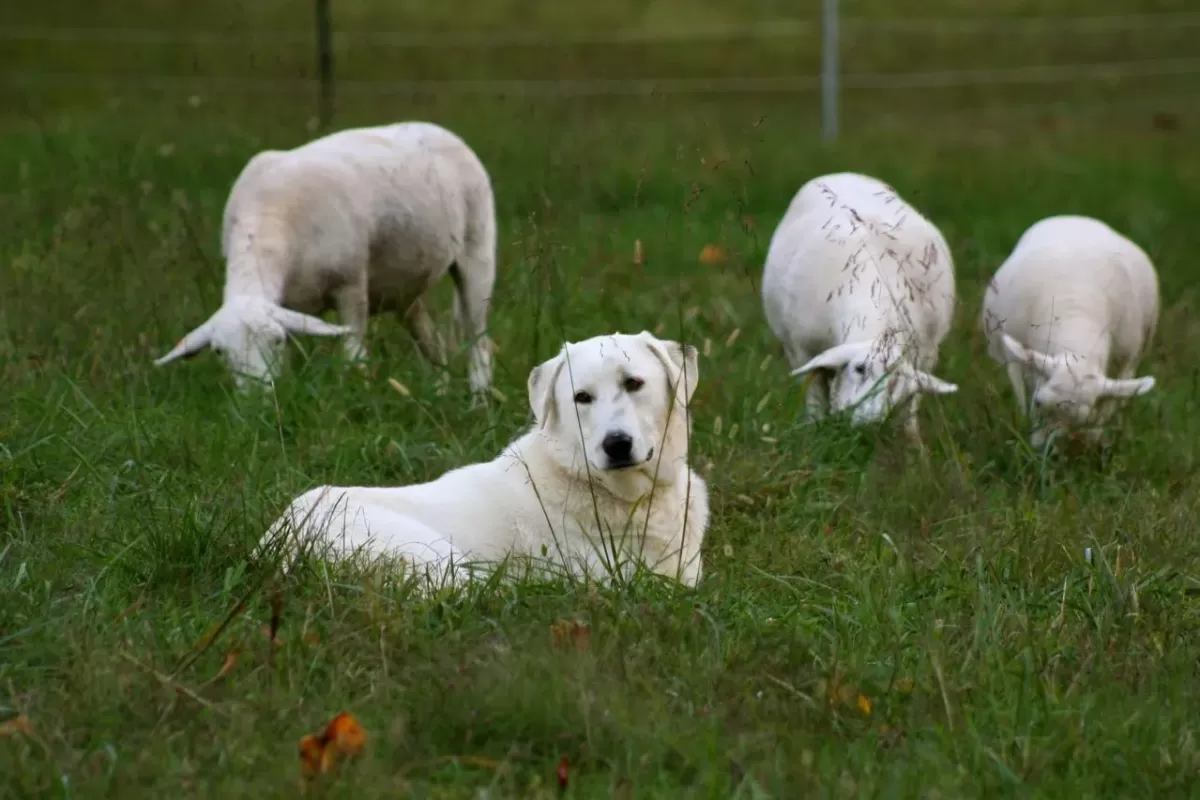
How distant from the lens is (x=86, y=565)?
14.3ft

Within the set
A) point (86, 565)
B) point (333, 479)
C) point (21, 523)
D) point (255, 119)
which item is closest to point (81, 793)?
point (86, 565)

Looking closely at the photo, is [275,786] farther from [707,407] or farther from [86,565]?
[707,407]

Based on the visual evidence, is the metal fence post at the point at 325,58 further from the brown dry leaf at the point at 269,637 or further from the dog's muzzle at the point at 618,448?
the brown dry leaf at the point at 269,637

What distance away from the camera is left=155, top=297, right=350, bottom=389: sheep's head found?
6.09m

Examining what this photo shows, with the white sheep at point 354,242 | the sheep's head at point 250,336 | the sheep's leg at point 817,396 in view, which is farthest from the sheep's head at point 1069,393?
the sheep's head at point 250,336

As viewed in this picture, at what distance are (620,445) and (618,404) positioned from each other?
15 cm

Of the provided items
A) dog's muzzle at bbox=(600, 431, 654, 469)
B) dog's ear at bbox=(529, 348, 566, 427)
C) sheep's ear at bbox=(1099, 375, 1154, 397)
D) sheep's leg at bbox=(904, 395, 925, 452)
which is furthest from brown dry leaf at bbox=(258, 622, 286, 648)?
sheep's ear at bbox=(1099, 375, 1154, 397)

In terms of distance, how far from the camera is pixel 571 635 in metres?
3.88

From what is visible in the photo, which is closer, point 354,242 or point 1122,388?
point 1122,388

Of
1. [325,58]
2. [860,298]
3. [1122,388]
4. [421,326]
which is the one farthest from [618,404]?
[325,58]

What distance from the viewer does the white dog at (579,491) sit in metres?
4.60

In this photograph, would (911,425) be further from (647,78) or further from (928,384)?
(647,78)

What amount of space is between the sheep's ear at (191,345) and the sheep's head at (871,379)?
2.07 m

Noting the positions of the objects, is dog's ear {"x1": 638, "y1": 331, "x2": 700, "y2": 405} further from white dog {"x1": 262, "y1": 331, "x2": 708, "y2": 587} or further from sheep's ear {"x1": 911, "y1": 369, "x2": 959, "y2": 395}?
sheep's ear {"x1": 911, "y1": 369, "x2": 959, "y2": 395}
